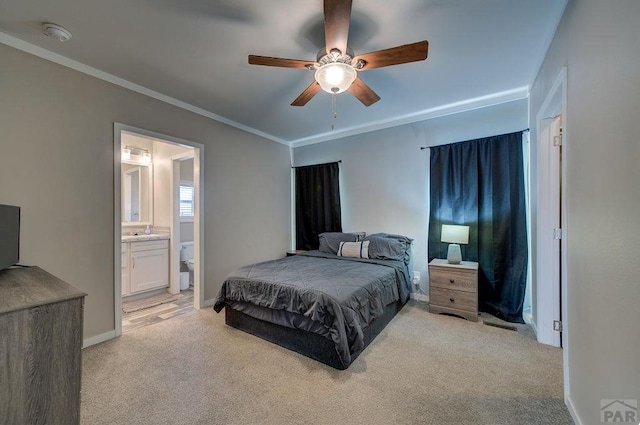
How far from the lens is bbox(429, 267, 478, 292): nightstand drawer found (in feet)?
9.51

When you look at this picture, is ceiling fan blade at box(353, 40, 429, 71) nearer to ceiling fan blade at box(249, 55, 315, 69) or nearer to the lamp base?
ceiling fan blade at box(249, 55, 315, 69)

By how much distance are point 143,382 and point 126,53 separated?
2.72 m

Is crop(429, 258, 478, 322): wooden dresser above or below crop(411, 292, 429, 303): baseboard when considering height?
above

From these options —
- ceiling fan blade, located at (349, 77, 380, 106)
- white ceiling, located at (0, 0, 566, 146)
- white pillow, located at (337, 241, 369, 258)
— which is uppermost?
white ceiling, located at (0, 0, 566, 146)

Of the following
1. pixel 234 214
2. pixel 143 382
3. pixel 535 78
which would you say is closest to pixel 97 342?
pixel 143 382

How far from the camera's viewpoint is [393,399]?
5.59 feet

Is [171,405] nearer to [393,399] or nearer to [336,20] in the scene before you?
[393,399]

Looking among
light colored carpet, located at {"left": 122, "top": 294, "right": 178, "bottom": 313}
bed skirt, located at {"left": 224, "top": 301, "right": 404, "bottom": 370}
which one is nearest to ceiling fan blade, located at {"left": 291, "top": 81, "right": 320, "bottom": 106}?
bed skirt, located at {"left": 224, "top": 301, "right": 404, "bottom": 370}

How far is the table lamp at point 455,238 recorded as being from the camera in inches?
119

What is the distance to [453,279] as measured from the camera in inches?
118

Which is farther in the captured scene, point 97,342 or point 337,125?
point 337,125

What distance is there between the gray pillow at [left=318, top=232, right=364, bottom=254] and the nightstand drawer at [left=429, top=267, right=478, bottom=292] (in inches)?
47.3

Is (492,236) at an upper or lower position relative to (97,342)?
upper

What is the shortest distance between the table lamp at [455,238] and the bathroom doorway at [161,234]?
3.19m
